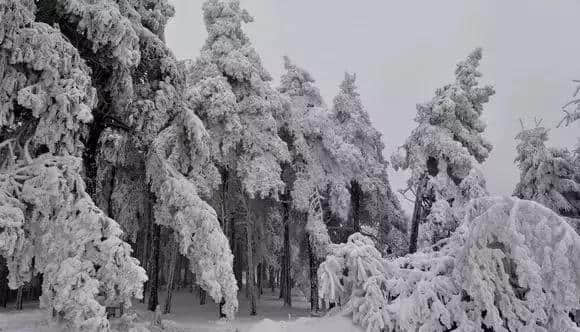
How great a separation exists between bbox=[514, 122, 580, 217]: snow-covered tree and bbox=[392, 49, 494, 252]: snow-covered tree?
101 inches

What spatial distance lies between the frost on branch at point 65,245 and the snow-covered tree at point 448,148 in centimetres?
1520

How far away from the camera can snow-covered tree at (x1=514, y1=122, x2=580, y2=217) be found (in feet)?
72.8

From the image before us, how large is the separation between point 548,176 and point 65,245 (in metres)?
22.3

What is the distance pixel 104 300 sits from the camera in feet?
27.3

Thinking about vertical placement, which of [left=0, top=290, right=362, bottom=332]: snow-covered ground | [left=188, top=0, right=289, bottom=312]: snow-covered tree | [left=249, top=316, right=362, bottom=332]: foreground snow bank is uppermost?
[left=188, top=0, right=289, bottom=312]: snow-covered tree

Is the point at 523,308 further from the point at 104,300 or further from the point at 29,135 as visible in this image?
the point at 29,135

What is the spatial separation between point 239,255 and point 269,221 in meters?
6.38

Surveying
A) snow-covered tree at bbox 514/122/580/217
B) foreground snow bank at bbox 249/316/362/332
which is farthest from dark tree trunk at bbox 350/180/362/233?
foreground snow bank at bbox 249/316/362/332

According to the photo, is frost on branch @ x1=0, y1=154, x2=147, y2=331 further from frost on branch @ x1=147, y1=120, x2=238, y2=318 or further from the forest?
frost on branch @ x1=147, y1=120, x2=238, y2=318

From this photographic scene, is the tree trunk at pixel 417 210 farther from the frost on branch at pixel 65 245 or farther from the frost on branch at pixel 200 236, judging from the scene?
the frost on branch at pixel 65 245

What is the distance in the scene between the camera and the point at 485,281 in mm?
8891

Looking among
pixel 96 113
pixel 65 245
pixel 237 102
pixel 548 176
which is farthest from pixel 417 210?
pixel 65 245

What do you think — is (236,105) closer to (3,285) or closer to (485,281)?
(485,281)

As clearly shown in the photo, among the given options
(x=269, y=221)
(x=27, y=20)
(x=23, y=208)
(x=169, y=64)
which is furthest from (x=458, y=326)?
(x=269, y=221)
